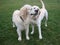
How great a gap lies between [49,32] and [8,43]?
4.36 ft

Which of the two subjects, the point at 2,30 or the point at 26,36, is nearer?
the point at 26,36

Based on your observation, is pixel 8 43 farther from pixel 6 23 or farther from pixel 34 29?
pixel 6 23

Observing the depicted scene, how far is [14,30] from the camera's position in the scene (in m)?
6.03

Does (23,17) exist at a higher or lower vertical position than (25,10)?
lower

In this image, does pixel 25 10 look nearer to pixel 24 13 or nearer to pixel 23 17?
pixel 24 13

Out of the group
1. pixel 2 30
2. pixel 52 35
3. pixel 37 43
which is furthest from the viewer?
pixel 2 30

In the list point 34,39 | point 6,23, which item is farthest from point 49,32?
point 6,23

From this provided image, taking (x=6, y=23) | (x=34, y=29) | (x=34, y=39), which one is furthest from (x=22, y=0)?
(x=34, y=39)

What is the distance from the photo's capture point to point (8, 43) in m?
5.15

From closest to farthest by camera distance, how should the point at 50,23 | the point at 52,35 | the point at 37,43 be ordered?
the point at 37,43 → the point at 52,35 → the point at 50,23


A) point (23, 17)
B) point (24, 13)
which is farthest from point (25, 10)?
point (23, 17)

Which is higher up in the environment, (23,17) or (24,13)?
(24,13)

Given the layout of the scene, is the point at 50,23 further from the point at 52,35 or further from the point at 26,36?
the point at 26,36

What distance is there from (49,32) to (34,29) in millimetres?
527
